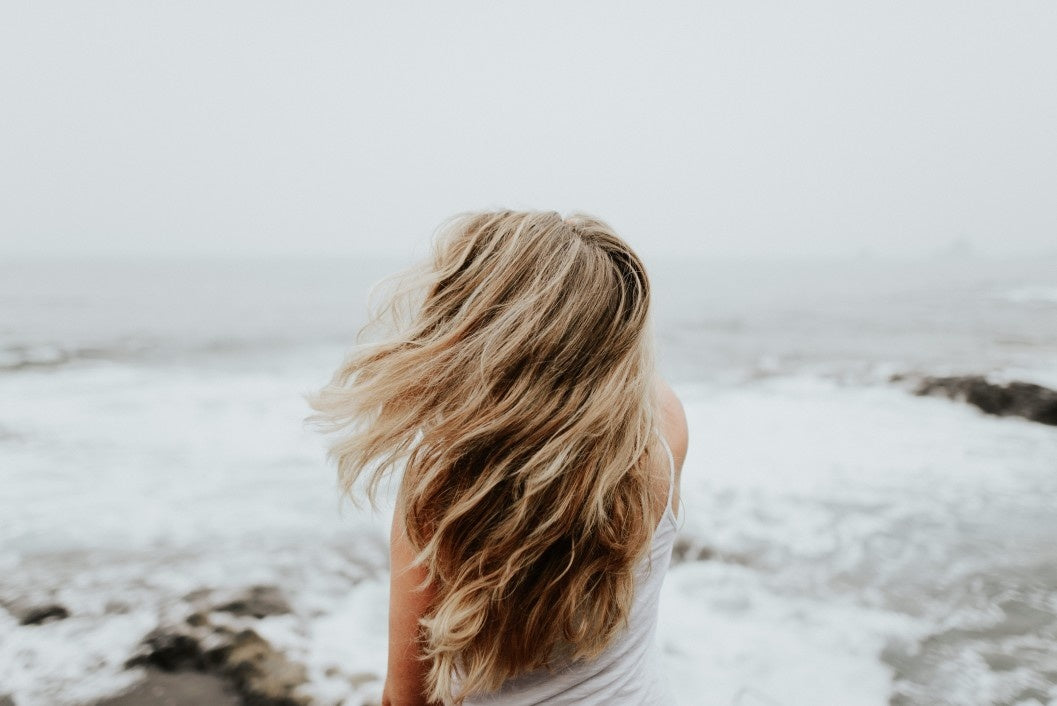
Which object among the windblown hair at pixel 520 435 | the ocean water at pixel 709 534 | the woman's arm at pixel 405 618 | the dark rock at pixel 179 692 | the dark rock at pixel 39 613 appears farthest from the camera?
the dark rock at pixel 39 613

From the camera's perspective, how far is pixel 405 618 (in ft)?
4.65

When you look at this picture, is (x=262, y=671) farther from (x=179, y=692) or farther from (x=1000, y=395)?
(x=1000, y=395)

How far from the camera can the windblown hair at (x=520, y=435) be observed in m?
1.25

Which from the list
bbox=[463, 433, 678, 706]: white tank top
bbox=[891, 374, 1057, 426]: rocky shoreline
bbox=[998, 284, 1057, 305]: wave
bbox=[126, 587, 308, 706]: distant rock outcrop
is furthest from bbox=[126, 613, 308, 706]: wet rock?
bbox=[998, 284, 1057, 305]: wave

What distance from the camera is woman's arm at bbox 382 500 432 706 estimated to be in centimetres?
135

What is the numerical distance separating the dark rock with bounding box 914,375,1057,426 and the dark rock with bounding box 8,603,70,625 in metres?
9.58

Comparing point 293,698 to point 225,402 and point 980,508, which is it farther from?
point 225,402

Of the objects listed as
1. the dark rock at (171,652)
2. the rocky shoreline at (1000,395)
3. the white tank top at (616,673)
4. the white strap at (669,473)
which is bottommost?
the dark rock at (171,652)

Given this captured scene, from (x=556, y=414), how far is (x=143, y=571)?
402cm

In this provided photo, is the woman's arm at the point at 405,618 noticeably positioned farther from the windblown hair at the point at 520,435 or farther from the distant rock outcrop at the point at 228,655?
the distant rock outcrop at the point at 228,655

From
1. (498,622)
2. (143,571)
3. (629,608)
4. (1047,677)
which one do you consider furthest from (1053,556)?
(143,571)

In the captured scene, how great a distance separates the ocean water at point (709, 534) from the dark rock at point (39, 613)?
6 cm

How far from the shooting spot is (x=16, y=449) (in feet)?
22.0

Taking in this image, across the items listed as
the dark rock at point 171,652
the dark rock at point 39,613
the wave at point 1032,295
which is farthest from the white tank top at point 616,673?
the wave at point 1032,295
